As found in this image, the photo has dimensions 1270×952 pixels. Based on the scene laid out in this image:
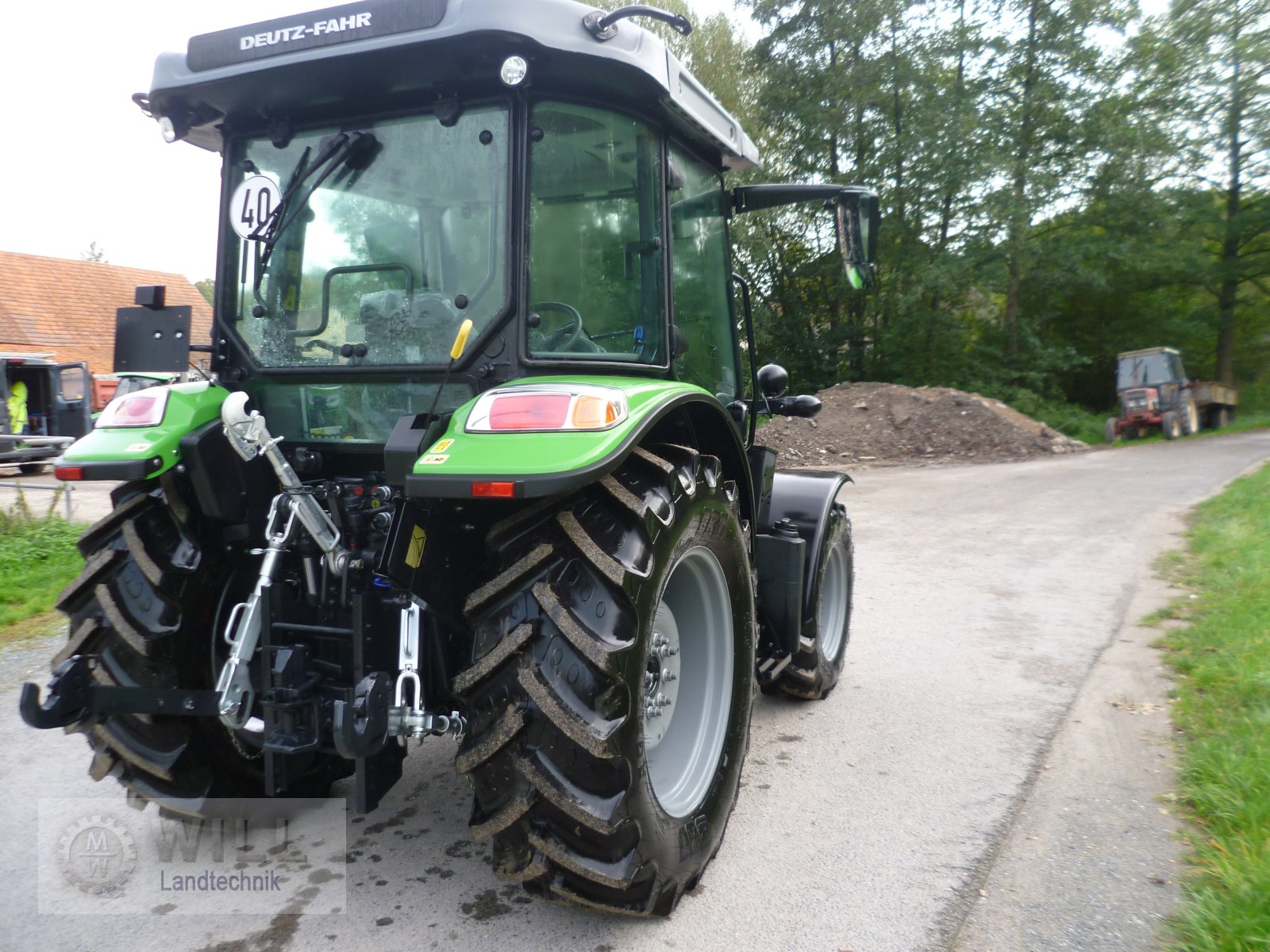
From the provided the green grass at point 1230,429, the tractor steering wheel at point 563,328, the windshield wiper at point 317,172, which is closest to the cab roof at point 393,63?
the windshield wiper at point 317,172

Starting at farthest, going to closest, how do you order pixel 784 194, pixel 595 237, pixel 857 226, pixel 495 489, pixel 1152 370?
pixel 1152 370 < pixel 784 194 < pixel 857 226 < pixel 595 237 < pixel 495 489

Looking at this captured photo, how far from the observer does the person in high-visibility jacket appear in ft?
54.5

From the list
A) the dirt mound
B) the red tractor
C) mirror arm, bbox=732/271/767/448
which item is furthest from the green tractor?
the red tractor

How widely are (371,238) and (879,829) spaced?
2.57 m

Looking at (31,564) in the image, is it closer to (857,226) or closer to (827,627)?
(827,627)

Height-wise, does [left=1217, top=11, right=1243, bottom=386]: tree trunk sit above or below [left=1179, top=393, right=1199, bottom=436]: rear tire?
above

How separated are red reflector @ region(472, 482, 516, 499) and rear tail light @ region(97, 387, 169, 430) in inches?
45.6

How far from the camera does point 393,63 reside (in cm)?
262

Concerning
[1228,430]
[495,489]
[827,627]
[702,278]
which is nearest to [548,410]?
[495,489]

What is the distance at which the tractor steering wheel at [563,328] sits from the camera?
2.72m

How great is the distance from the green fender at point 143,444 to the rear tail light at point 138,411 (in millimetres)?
11

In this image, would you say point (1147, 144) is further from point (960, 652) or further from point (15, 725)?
point (15, 725)

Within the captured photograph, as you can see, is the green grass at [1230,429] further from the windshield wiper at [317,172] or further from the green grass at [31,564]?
the windshield wiper at [317,172]

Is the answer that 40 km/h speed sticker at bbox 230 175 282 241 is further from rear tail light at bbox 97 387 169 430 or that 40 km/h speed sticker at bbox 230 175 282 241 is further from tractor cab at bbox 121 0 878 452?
rear tail light at bbox 97 387 169 430
